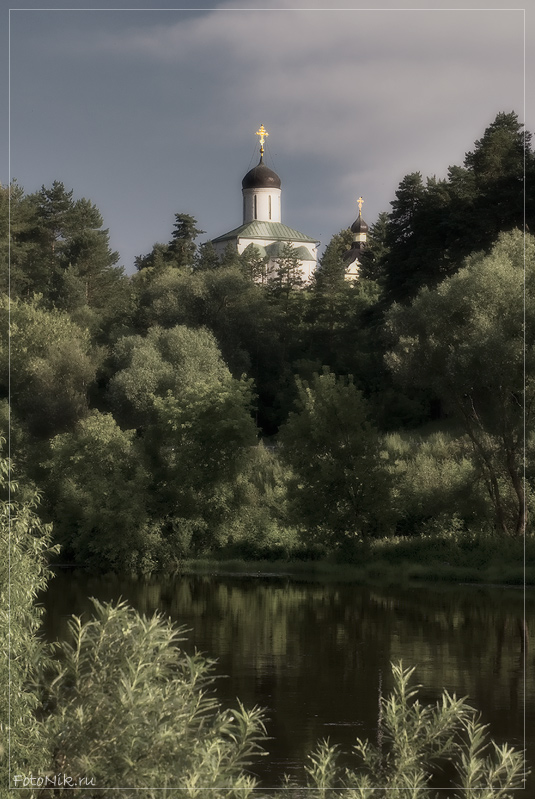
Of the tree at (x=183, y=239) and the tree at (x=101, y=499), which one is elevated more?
the tree at (x=183, y=239)

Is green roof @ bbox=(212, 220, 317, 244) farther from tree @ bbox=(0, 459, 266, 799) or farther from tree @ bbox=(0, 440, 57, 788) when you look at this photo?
tree @ bbox=(0, 459, 266, 799)

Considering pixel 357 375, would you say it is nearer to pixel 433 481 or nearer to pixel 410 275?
pixel 410 275

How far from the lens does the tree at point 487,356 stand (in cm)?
2881

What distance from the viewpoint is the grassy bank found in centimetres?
2936

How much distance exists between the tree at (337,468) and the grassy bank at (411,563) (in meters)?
0.83

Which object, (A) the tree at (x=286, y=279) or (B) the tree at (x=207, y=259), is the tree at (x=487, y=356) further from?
(B) the tree at (x=207, y=259)

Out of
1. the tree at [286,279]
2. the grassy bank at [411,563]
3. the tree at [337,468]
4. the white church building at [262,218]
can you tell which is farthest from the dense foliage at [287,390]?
the white church building at [262,218]

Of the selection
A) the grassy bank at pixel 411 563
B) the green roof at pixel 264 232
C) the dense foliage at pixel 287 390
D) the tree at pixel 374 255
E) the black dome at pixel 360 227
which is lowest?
the grassy bank at pixel 411 563

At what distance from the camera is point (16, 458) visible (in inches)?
1545

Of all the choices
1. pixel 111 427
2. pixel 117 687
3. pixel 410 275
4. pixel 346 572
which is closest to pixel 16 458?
pixel 111 427

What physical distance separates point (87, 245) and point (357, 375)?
53.9ft

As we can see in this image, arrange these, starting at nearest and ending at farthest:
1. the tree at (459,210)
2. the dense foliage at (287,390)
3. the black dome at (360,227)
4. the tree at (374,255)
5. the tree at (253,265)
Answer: the dense foliage at (287,390), the tree at (459,210), the tree at (253,265), the tree at (374,255), the black dome at (360,227)

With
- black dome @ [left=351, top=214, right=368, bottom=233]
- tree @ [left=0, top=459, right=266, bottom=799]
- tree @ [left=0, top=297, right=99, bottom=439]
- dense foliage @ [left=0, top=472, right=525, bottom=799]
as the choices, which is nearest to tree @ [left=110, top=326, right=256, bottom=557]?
tree @ [left=0, top=297, right=99, bottom=439]

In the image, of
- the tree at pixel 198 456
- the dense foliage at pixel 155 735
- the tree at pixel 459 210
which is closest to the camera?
the dense foliage at pixel 155 735
